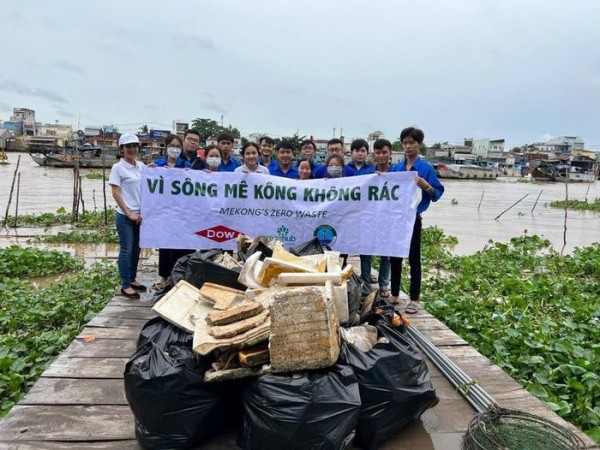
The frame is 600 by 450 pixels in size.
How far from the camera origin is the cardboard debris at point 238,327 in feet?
6.94

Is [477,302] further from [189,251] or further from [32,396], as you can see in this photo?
[32,396]

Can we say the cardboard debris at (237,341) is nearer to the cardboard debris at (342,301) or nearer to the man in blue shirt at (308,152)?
the cardboard debris at (342,301)

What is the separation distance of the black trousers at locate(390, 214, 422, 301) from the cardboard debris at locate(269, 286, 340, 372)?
235 centimetres

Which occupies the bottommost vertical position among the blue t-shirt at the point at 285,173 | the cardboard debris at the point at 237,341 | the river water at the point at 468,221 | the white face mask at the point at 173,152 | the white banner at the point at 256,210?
the river water at the point at 468,221

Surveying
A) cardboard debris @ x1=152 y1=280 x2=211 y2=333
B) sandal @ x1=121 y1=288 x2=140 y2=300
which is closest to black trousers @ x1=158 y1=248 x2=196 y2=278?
sandal @ x1=121 y1=288 x2=140 y2=300

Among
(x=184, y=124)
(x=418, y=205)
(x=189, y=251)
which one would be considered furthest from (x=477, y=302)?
(x=184, y=124)

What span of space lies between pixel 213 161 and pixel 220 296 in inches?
94.5

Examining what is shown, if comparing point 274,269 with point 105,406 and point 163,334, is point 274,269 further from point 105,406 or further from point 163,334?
point 105,406

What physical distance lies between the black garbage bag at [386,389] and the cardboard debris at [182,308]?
95cm

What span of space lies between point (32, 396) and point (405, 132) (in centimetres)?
346

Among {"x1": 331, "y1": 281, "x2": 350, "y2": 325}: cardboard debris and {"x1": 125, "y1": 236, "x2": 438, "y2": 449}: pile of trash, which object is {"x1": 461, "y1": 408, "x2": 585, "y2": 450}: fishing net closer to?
{"x1": 125, "y1": 236, "x2": 438, "y2": 449}: pile of trash

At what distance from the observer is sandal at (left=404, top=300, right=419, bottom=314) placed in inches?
163

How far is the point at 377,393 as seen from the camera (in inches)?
82.1

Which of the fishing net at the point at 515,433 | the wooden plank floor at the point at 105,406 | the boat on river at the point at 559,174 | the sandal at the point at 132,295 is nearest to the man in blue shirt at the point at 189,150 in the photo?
the sandal at the point at 132,295
